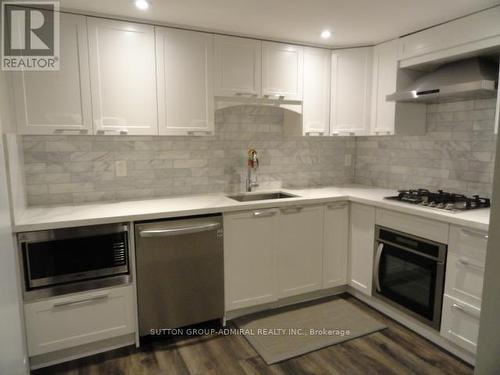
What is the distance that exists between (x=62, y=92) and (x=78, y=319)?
4.94 ft

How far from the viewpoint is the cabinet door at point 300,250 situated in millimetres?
2785

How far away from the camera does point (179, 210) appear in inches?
92.3

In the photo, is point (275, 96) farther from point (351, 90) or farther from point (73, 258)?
point (73, 258)

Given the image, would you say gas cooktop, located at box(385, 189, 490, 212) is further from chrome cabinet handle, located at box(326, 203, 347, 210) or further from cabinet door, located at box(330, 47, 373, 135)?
cabinet door, located at box(330, 47, 373, 135)

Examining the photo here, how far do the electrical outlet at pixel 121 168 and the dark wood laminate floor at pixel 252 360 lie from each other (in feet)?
4.32

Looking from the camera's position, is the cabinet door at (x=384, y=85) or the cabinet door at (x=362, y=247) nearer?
the cabinet door at (x=362, y=247)

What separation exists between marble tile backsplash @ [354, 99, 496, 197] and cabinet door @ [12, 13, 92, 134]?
273cm

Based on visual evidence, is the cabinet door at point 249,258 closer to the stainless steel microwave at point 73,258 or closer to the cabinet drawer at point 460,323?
the stainless steel microwave at point 73,258

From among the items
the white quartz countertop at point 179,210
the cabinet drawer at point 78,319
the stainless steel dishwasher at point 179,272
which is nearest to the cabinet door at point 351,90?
the white quartz countertop at point 179,210

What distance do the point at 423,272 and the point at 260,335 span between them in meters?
1.26

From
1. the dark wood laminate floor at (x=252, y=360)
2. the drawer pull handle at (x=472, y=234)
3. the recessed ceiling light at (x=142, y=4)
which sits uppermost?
the recessed ceiling light at (x=142, y=4)

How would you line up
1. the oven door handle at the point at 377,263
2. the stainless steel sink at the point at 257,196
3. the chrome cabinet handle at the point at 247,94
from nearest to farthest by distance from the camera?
1. the oven door handle at the point at 377,263
2. the chrome cabinet handle at the point at 247,94
3. the stainless steel sink at the point at 257,196

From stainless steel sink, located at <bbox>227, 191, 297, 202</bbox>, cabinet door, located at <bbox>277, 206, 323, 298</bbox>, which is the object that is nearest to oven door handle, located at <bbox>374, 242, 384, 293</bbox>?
cabinet door, located at <bbox>277, 206, 323, 298</bbox>

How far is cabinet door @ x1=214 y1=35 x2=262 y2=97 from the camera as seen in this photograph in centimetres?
270
